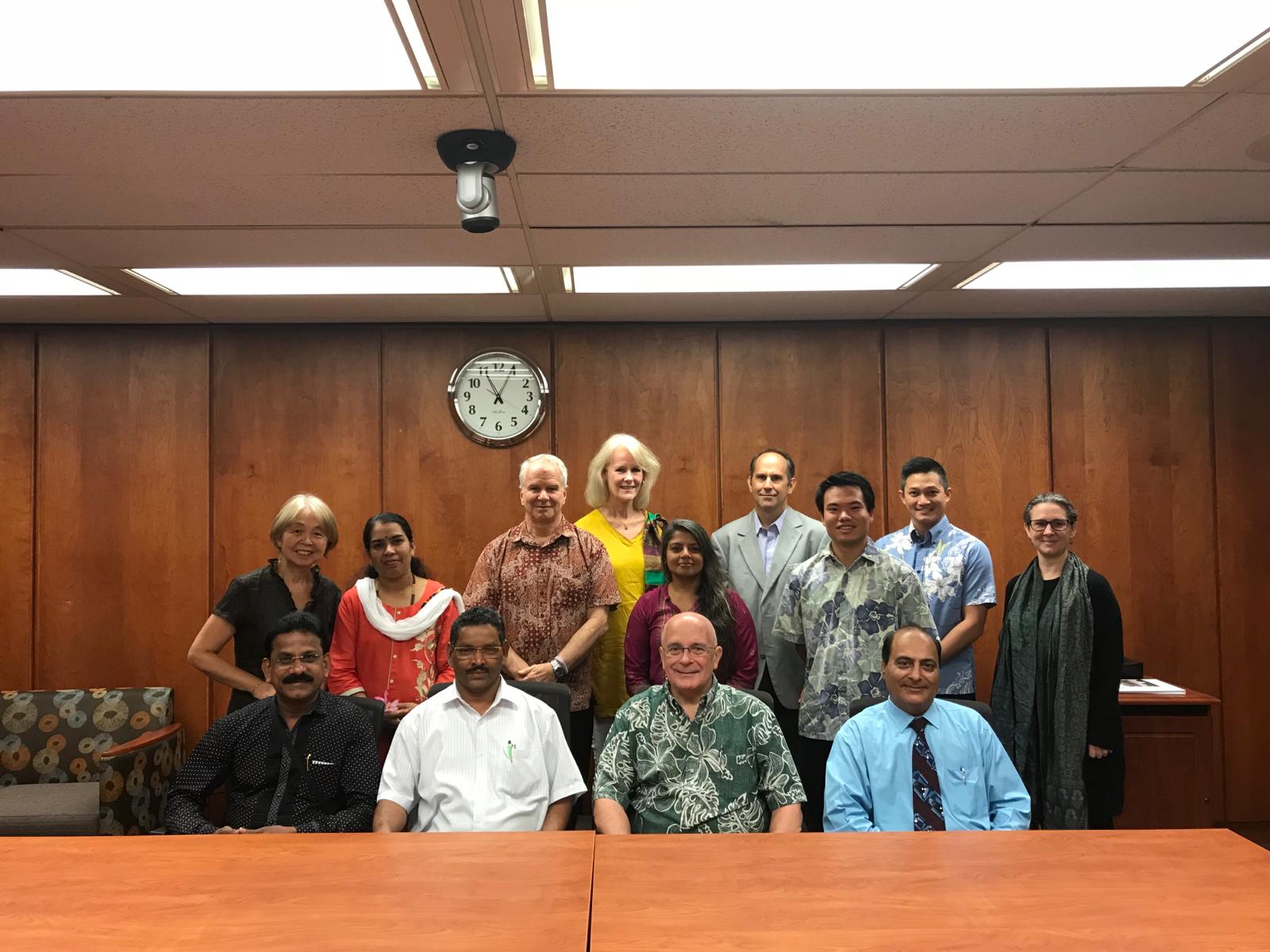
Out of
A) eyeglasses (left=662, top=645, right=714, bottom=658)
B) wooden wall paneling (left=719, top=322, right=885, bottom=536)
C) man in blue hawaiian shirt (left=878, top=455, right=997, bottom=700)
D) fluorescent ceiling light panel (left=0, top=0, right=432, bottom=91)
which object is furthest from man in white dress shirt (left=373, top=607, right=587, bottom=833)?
wooden wall paneling (left=719, top=322, right=885, bottom=536)

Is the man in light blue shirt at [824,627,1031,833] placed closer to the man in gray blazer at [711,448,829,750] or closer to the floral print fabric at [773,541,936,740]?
the floral print fabric at [773,541,936,740]

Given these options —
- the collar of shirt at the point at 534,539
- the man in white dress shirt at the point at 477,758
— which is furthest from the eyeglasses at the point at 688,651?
the collar of shirt at the point at 534,539

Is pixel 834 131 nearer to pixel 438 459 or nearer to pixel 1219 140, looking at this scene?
pixel 1219 140

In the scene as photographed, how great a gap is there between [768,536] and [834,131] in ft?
6.45

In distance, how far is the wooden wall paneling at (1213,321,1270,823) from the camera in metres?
4.97

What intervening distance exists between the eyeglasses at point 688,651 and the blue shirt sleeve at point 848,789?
44cm

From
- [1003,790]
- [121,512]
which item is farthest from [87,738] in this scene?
[1003,790]

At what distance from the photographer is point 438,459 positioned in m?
5.05

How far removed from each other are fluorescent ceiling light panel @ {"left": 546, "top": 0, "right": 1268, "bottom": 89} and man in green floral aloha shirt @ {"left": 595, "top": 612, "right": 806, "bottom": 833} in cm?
150

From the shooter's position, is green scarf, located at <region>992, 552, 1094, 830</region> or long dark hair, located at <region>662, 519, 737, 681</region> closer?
long dark hair, located at <region>662, 519, 737, 681</region>

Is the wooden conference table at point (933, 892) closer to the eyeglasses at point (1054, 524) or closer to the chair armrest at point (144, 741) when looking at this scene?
the eyeglasses at point (1054, 524)

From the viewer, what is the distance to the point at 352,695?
10.5 ft

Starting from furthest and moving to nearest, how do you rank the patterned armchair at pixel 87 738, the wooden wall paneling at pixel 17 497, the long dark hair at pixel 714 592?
the wooden wall paneling at pixel 17 497
the patterned armchair at pixel 87 738
the long dark hair at pixel 714 592

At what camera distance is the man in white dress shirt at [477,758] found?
276cm
